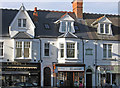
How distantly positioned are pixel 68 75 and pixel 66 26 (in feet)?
19.4

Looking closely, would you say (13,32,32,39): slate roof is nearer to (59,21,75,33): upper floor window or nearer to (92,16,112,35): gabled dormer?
(59,21,75,33): upper floor window

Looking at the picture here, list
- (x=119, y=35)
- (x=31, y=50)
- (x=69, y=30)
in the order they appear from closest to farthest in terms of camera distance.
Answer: (x=31, y=50) → (x=69, y=30) → (x=119, y=35)

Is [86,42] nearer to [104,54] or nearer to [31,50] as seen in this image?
[104,54]

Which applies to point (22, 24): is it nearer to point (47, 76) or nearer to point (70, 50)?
point (70, 50)

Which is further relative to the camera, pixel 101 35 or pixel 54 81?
pixel 101 35

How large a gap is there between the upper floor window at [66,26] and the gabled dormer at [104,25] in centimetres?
341

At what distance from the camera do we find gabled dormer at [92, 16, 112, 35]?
3443cm

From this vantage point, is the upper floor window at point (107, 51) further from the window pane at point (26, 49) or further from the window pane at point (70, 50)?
the window pane at point (26, 49)

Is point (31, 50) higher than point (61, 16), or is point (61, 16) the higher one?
point (61, 16)

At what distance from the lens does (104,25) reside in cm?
3456

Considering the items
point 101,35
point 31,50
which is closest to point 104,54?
point 101,35

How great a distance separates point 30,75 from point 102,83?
9030mm

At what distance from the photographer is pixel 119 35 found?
35469mm

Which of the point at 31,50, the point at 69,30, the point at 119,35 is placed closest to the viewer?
the point at 31,50
